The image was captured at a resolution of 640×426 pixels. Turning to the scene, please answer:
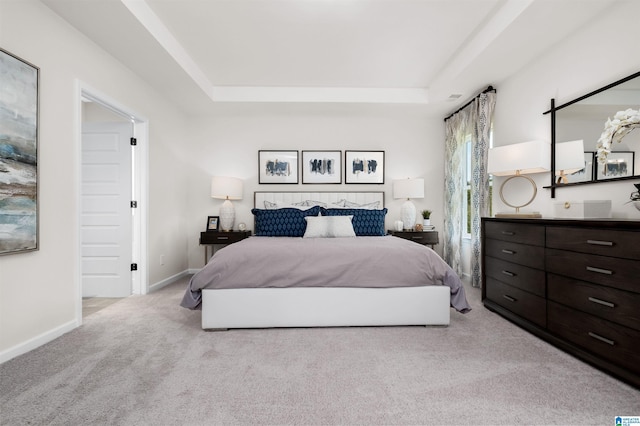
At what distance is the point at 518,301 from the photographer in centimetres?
262

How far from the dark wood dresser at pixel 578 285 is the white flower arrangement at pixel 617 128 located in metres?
0.58

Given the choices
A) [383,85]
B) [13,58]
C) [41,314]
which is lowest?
[41,314]

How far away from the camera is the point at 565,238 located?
7.09 ft

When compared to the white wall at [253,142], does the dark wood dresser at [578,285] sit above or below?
below

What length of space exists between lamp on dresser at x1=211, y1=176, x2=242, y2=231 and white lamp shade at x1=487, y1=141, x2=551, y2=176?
3377 mm

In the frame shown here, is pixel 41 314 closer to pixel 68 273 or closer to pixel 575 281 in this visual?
pixel 68 273

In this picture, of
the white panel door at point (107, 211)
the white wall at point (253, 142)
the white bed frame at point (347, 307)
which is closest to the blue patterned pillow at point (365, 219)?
the white wall at point (253, 142)

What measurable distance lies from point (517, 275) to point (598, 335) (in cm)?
77

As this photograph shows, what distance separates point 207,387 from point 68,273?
1.76m

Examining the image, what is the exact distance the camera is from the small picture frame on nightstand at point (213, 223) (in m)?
4.72

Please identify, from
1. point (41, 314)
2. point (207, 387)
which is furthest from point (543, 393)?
point (41, 314)

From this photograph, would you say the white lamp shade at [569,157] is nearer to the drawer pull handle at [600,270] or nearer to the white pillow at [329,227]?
the drawer pull handle at [600,270]

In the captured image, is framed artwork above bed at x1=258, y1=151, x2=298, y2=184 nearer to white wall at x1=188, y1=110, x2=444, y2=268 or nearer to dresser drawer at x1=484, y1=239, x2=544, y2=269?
white wall at x1=188, y1=110, x2=444, y2=268

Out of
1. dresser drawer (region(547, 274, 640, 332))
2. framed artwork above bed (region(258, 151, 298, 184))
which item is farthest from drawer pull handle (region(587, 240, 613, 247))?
framed artwork above bed (region(258, 151, 298, 184))
